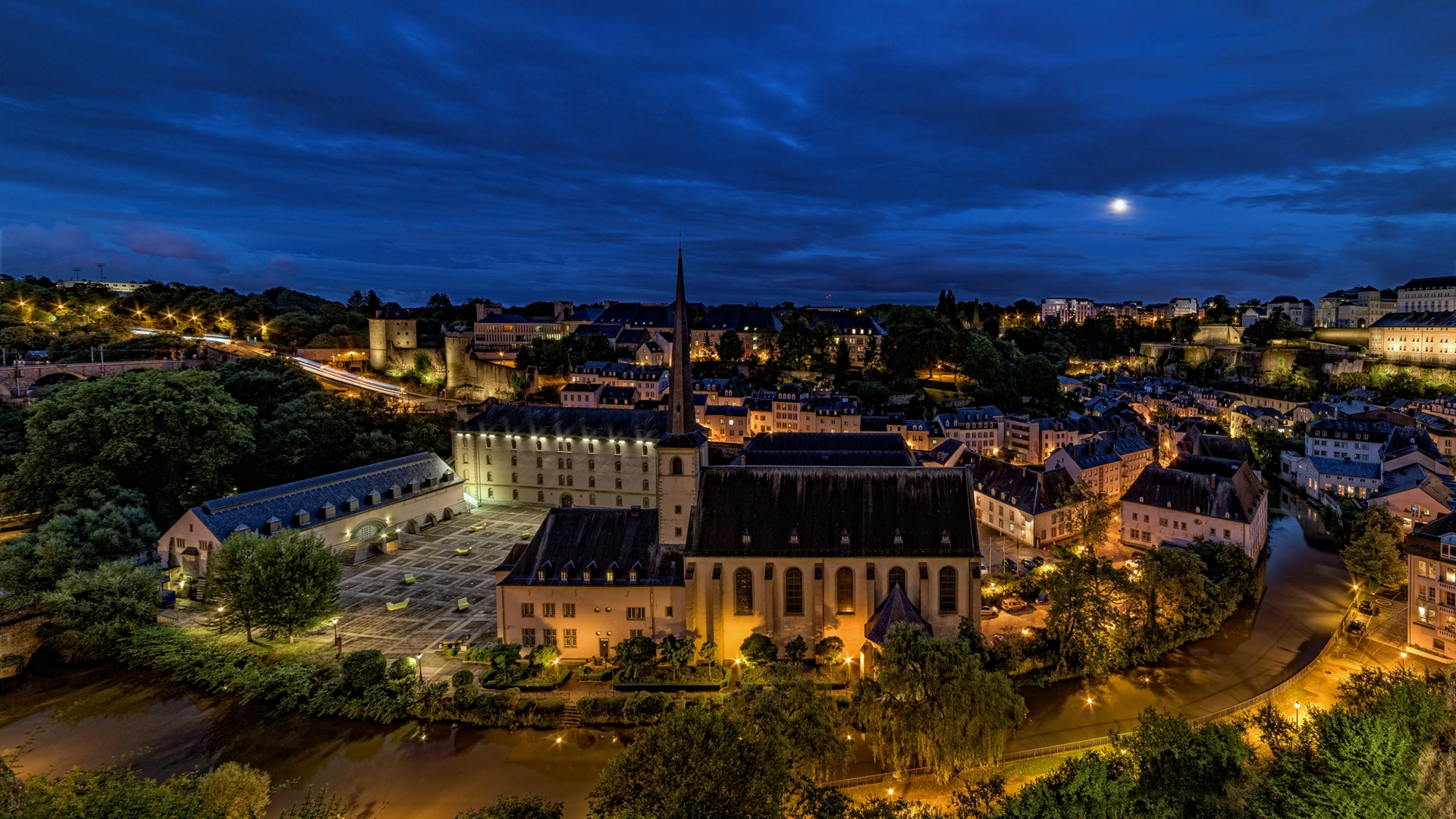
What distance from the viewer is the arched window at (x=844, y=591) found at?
33156mm

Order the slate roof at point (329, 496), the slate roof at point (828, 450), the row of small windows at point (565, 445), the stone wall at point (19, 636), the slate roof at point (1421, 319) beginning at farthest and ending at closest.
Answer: the slate roof at point (1421, 319)
the row of small windows at point (565, 445)
the slate roof at point (828, 450)
the slate roof at point (329, 496)
the stone wall at point (19, 636)

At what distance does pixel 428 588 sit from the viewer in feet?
136

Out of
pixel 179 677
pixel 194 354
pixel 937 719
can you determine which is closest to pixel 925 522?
pixel 937 719

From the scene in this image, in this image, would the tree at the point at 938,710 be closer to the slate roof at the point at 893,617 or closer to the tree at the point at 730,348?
the slate roof at the point at 893,617

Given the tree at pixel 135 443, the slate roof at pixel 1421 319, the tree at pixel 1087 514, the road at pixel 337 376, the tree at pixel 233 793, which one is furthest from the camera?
the slate roof at pixel 1421 319

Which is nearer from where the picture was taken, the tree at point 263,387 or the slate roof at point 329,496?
the slate roof at point 329,496

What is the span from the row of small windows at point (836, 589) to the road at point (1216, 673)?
5.70 meters

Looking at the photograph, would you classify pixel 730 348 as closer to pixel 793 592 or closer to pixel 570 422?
pixel 570 422

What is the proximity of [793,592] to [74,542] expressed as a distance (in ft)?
139

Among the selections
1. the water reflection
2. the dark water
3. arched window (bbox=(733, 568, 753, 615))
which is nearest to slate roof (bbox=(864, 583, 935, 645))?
the dark water

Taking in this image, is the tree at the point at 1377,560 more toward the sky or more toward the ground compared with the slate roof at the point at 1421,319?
more toward the ground

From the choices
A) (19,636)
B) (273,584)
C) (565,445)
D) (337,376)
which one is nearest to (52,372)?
(337,376)

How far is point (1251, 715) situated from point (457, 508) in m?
56.5

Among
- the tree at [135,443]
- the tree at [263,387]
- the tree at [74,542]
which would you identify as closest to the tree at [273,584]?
the tree at [74,542]
